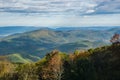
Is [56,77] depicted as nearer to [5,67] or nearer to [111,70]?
[111,70]

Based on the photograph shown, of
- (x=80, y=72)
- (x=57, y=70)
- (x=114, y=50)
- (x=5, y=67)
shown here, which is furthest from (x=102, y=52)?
(x=5, y=67)

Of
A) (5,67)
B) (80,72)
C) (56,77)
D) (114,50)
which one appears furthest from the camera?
(5,67)

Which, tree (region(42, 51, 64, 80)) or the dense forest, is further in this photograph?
the dense forest

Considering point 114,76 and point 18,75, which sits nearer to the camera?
point 114,76

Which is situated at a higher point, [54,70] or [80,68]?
[80,68]

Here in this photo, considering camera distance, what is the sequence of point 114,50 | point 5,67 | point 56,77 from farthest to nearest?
point 5,67, point 114,50, point 56,77

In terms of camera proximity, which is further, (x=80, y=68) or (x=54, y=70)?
(x=80, y=68)

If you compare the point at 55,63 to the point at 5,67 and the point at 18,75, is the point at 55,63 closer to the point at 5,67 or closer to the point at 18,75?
the point at 18,75

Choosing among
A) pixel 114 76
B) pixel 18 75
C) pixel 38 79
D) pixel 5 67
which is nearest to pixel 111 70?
pixel 114 76

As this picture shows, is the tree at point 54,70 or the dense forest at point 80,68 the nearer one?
the tree at point 54,70

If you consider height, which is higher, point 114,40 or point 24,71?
point 114,40
